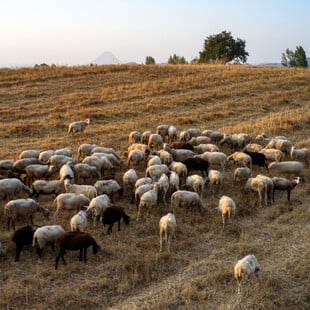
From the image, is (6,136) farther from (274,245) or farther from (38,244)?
(274,245)

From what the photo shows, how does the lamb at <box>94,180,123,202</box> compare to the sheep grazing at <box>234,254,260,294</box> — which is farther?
the lamb at <box>94,180,123,202</box>

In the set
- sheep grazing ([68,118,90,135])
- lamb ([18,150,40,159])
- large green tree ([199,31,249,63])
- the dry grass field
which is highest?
Result: large green tree ([199,31,249,63])

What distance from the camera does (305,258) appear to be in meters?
9.12

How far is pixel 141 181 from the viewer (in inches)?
500

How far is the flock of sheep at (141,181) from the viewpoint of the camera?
9.73m

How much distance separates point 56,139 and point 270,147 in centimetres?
931

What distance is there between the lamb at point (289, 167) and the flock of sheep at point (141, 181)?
0.03 m

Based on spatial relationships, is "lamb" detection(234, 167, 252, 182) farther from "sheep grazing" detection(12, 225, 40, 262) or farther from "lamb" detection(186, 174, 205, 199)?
"sheep grazing" detection(12, 225, 40, 262)

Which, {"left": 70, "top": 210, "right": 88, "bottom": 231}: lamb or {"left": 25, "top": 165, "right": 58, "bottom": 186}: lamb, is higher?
{"left": 25, "top": 165, "right": 58, "bottom": 186}: lamb

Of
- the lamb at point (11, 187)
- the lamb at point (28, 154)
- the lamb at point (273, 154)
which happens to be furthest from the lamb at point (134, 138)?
the lamb at point (11, 187)

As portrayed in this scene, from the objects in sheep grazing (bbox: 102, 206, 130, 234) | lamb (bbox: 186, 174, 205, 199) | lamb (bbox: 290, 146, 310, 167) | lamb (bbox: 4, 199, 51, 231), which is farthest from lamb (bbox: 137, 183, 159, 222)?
lamb (bbox: 290, 146, 310, 167)

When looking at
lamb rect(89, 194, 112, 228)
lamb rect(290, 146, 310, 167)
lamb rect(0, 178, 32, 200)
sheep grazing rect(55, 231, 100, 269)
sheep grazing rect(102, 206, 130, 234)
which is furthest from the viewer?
lamb rect(290, 146, 310, 167)

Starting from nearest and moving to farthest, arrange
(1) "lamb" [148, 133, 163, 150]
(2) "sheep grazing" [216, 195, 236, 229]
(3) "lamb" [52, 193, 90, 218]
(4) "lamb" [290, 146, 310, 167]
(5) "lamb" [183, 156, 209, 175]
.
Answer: (2) "sheep grazing" [216, 195, 236, 229] < (3) "lamb" [52, 193, 90, 218] < (5) "lamb" [183, 156, 209, 175] < (4) "lamb" [290, 146, 310, 167] < (1) "lamb" [148, 133, 163, 150]

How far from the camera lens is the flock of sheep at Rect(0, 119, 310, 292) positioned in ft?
31.9
